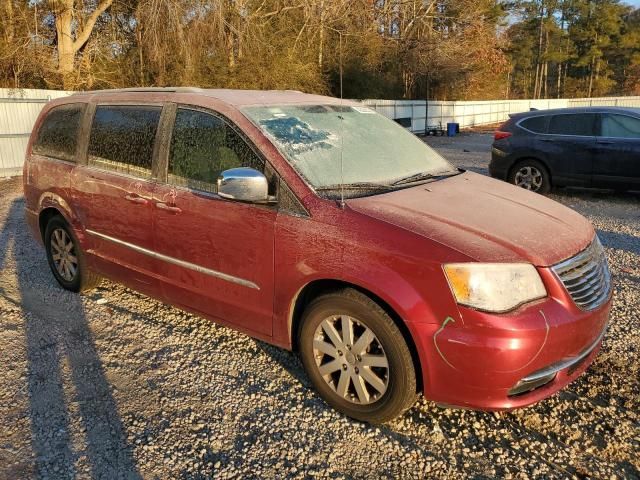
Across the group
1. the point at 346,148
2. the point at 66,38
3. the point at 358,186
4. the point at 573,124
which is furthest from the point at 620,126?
the point at 66,38

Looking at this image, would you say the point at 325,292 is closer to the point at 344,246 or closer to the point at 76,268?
the point at 344,246

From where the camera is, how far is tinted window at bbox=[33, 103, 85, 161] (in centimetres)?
475

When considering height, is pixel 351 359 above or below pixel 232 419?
above

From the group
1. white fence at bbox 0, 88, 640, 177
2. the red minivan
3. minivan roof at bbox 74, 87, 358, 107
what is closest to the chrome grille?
the red minivan

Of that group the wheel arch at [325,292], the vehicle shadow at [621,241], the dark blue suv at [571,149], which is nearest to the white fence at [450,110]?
the dark blue suv at [571,149]

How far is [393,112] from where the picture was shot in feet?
84.0

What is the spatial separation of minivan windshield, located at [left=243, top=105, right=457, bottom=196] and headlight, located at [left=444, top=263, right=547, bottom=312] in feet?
2.85

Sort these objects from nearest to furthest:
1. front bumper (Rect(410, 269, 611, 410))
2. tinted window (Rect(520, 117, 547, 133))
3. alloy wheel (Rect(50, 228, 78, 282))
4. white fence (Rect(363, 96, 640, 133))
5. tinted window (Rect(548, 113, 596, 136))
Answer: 1. front bumper (Rect(410, 269, 611, 410))
2. alloy wheel (Rect(50, 228, 78, 282))
3. tinted window (Rect(548, 113, 596, 136))
4. tinted window (Rect(520, 117, 547, 133))
5. white fence (Rect(363, 96, 640, 133))

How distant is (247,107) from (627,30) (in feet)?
277

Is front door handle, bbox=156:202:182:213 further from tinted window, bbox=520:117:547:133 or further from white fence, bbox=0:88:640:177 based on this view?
tinted window, bbox=520:117:547:133

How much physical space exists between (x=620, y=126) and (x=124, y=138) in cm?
793

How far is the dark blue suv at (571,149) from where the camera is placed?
8.72 metres

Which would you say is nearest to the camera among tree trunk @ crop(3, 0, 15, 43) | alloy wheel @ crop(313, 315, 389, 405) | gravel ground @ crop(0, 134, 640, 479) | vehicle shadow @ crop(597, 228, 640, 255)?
gravel ground @ crop(0, 134, 640, 479)

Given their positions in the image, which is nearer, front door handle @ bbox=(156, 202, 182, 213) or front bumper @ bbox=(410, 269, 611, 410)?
front bumper @ bbox=(410, 269, 611, 410)
